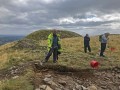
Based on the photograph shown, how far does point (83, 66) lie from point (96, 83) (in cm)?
308

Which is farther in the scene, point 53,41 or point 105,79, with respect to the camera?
point 53,41

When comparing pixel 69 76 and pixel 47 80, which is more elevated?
pixel 47 80

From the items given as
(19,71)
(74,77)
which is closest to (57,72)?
(74,77)

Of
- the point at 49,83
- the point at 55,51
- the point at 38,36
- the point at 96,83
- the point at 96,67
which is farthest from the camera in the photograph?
the point at 38,36

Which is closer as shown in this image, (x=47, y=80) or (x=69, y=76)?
(x=47, y=80)

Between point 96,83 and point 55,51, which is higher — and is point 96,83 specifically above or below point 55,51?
below

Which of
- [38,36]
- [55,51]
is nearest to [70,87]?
[55,51]

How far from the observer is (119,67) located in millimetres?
18594

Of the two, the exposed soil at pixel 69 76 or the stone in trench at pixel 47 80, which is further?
the exposed soil at pixel 69 76

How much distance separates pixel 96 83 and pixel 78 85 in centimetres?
164

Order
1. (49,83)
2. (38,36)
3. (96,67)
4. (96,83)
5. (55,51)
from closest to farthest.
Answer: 1. (49,83)
2. (96,83)
3. (96,67)
4. (55,51)
5. (38,36)

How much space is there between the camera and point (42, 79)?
45.6ft

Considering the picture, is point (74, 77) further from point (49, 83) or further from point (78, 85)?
point (49, 83)

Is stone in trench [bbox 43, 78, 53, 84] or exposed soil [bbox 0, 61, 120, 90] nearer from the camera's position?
stone in trench [bbox 43, 78, 53, 84]
